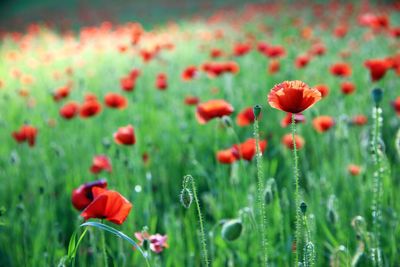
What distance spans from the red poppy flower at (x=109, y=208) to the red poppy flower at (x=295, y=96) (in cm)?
39

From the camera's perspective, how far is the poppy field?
1.25m

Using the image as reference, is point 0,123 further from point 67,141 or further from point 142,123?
point 142,123

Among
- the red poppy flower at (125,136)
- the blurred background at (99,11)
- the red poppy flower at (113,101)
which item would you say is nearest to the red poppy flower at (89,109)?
the red poppy flower at (113,101)

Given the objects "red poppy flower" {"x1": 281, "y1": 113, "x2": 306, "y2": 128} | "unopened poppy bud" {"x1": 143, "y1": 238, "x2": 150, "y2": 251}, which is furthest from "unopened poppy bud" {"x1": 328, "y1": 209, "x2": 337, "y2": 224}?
"unopened poppy bud" {"x1": 143, "y1": 238, "x2": 150, "y2": 251}

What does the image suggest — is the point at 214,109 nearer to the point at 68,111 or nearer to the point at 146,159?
the point at 146,159

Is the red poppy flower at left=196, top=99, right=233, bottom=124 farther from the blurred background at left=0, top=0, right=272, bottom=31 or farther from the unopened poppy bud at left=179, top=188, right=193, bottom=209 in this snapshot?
the blurred background at left=0, top=0, right=272, bottom=31

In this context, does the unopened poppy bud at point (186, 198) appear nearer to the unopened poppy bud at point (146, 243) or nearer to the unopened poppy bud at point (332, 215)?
the unopened poppy bud at point (146, 243)

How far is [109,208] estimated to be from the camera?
0.99 m

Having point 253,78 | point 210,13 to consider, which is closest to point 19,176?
point 253,78

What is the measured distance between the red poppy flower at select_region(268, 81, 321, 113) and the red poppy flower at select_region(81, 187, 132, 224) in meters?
0.39

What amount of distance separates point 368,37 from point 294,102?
367cm

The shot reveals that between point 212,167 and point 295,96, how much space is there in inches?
58.9

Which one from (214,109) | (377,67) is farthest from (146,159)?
(377,67)

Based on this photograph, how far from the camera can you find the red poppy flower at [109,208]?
3.20 feet
